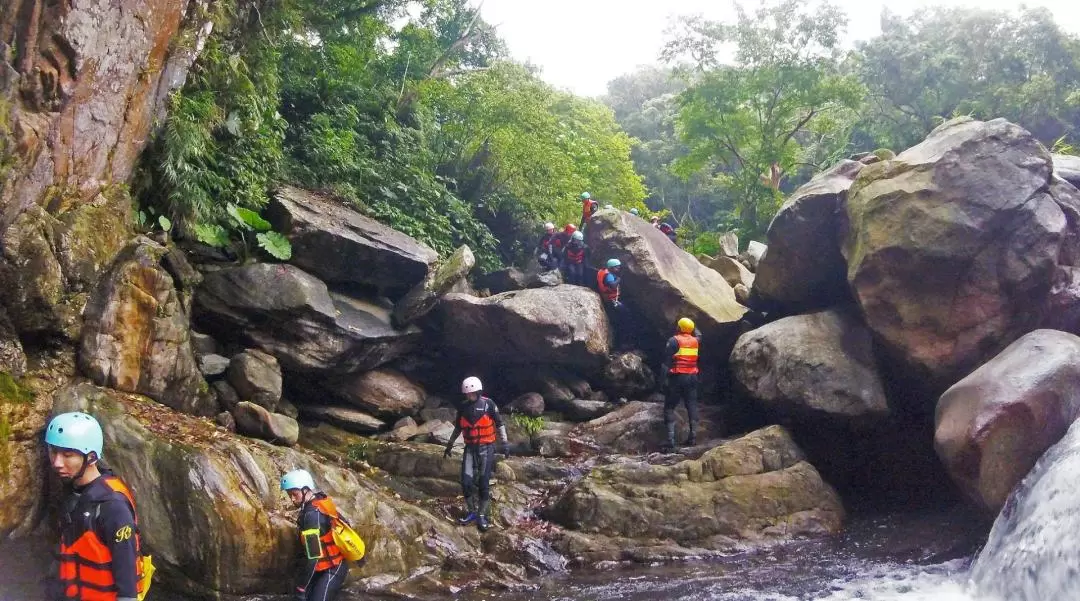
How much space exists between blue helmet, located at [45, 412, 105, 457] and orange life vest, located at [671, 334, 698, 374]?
35.2ft

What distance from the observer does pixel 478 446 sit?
1084 centimetres

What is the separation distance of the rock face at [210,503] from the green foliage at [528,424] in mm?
5273

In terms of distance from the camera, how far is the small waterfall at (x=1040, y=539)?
7504 millimetres

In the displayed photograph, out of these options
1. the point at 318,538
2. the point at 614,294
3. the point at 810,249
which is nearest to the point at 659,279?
the point at 614,294

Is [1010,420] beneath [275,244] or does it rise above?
beneath

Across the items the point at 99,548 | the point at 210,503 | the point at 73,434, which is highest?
the point at 73,434

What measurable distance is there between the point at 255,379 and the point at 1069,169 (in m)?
17.0

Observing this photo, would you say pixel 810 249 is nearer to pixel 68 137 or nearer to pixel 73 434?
pixel 68 137

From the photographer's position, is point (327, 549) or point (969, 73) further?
point (969, 73)

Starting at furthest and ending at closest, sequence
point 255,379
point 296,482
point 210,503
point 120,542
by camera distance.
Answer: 1. point 255,379
2. point 210,503
3. point 296,482
4. point 120,542

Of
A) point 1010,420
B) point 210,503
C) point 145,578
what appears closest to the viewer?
point 145,578

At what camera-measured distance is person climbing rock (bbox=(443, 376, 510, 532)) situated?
35.3 feet

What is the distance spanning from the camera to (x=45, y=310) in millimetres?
8641

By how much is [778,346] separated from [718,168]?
28037 millimetres
